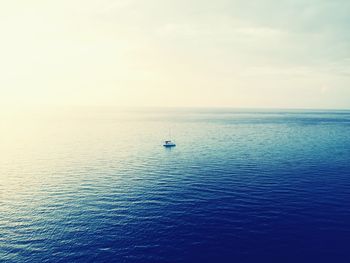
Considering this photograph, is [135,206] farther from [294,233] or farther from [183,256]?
[294,233]

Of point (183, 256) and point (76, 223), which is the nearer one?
point (183, 256)

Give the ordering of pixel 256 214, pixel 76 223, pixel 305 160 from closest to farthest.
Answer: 1. pixel 76 223
2. pixel 256 214
3. pixel 305 160

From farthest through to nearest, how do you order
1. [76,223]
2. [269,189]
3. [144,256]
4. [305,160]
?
[305,160] < [269,189] < [76,223] < [144,256]

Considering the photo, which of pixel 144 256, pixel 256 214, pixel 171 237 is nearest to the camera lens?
pixel 144 256

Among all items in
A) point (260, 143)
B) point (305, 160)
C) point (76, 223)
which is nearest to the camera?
point (76, 223)

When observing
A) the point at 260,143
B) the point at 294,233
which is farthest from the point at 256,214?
the point at 260,143

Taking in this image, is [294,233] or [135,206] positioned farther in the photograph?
[135,206]

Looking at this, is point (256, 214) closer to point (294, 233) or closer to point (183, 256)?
point (294, 233)

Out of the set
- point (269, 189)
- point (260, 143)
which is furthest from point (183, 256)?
point (260, 143)
